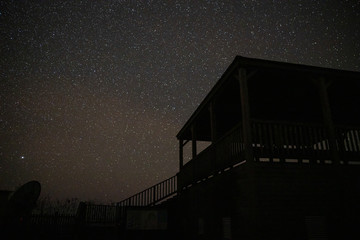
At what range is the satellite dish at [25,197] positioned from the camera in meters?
14.7

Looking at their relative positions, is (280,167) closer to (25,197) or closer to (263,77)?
(263,77)

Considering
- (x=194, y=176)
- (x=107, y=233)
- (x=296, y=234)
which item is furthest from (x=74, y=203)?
(x=296, y=234)

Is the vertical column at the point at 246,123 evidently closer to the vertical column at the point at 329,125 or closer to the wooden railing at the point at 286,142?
the wooden railing at the point at 286,142

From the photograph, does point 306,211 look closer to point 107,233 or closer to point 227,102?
point 227,102

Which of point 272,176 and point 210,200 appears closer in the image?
point 272,176

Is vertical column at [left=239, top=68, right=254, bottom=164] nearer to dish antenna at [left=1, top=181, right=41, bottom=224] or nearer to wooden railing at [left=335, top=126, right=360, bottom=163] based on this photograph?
wooden railing at [left=335, top=126, right=360, bottom=163]

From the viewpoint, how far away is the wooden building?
7395 mm

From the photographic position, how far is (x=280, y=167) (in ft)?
25.5

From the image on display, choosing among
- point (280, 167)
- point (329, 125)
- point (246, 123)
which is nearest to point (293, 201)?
point (280, 167)

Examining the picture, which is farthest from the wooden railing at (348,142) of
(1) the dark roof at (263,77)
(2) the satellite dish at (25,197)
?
(2) the satellite dish at (25,197)

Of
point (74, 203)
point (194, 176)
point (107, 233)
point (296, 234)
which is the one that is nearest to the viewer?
point (296, 234)

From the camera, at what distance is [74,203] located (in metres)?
49.9

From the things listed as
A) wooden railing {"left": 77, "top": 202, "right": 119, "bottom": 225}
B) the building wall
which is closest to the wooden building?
the building wall

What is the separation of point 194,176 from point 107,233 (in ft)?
21.9
